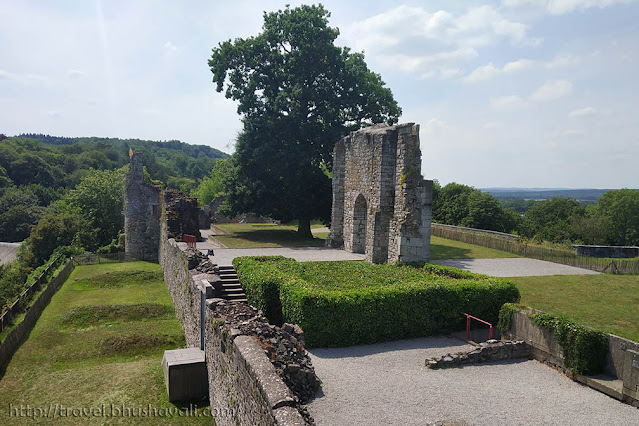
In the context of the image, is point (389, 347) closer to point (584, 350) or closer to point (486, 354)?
point (486, 354)

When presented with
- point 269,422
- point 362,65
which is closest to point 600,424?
point 269,422

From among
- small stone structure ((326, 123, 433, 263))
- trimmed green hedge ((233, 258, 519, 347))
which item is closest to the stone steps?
trimmed green hedge ((233, 258, 519, 347))

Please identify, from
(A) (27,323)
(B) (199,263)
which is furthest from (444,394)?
(A) (27,323)

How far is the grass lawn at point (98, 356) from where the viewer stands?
9609 millimetres

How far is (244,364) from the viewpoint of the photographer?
21.8 ft

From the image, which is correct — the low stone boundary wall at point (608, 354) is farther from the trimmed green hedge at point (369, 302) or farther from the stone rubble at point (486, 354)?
the trimmed green hedge at point (369, 302)

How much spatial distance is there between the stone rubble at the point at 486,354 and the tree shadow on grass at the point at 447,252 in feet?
34.6

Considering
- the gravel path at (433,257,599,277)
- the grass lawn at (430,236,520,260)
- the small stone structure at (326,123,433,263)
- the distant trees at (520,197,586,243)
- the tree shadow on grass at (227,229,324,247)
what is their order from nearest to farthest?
the small stone structure at (326,123,433,263) → the gravel path at (433,257,599,277) → the grass lawn at (430,236,520,260) → the tree shadow on grass at (227,229,324,247) → the distant trees at (520,197,586,243)

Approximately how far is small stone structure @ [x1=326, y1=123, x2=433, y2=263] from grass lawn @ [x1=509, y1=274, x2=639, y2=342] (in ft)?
14.0

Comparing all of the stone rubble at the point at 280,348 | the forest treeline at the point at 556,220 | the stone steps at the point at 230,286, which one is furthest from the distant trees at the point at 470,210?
the stone rubble at the point at 280,348

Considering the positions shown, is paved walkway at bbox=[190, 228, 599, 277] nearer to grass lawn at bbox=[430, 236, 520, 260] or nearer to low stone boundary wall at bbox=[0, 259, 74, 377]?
grass lawn at bbox=[430, 236, 520, 260]

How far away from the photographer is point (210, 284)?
11.0 m

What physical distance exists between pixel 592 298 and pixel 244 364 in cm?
1310

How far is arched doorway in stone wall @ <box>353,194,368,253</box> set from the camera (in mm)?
22094
